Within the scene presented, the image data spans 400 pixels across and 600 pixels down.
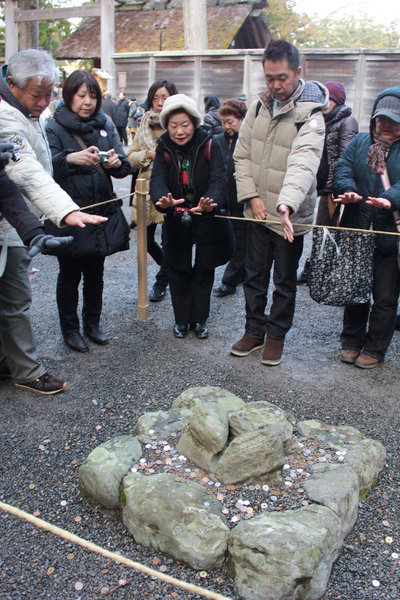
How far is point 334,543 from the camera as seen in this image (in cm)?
209

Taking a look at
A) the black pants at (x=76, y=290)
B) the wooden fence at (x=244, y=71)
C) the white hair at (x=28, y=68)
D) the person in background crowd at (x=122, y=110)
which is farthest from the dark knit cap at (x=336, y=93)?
the person in background crowd at (x=122, y=110)

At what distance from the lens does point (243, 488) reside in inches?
95.2

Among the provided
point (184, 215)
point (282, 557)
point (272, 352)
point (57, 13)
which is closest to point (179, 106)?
point (184, 215)

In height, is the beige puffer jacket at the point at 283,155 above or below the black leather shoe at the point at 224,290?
above

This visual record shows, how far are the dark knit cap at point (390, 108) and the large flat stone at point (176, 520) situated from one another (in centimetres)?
245

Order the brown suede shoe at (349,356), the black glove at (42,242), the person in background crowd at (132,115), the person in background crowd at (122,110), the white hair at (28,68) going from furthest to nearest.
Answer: the person in background crowd at (122,110), the person in background crowd at (132,115), the brown suede shoe at (349,356), the white hair at (28,68), the black glove at (42,242)

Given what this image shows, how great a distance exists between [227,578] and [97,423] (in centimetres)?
128

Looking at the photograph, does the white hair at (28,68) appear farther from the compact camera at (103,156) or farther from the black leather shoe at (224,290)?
the black leather shoe at (224,290)

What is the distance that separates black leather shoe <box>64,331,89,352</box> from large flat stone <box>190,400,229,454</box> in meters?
1.59

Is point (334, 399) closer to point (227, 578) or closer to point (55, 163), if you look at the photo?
point (227, 578)

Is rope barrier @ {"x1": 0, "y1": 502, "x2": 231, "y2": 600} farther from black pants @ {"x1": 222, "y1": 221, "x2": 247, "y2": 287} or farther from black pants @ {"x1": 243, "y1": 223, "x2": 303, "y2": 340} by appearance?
black pants @ {"x1": 222, "y1": 221, "x2": 247, "y2": 287}

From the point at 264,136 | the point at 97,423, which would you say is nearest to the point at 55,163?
the point at 264,136

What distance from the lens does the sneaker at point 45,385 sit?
3.33 meters

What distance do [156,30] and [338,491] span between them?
18.5 m
